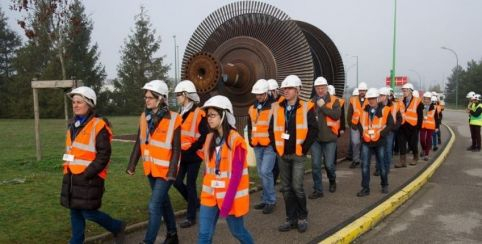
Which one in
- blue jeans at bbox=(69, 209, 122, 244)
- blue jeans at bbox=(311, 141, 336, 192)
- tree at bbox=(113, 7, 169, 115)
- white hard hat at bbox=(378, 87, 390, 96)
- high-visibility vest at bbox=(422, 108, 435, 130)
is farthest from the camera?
tree at bbox=(113, 7, 169, 115)

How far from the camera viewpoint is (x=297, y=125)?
504cm

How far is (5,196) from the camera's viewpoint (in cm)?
636

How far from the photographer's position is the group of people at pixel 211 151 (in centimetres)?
379

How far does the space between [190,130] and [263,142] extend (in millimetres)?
1266

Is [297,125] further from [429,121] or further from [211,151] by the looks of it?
[429,121]

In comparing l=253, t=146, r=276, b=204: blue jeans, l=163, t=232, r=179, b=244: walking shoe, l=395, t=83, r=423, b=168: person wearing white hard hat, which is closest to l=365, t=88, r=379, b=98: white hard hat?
l=253, t=146, r=276, b=204: blue jeans

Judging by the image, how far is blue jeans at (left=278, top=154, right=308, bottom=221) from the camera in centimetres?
501

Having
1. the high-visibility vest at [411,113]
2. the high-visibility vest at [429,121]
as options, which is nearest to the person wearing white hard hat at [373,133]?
the high-visibility vest at [411,113]

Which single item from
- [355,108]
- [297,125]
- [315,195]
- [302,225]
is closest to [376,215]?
[315,195]

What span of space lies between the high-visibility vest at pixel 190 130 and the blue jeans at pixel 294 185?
997 mm

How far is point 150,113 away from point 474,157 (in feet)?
34.0

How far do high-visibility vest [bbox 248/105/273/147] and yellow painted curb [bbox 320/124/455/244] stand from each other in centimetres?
154

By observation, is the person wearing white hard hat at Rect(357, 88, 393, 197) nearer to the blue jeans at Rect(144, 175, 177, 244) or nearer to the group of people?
the group of people

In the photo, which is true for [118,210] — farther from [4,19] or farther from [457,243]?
[4,19]
